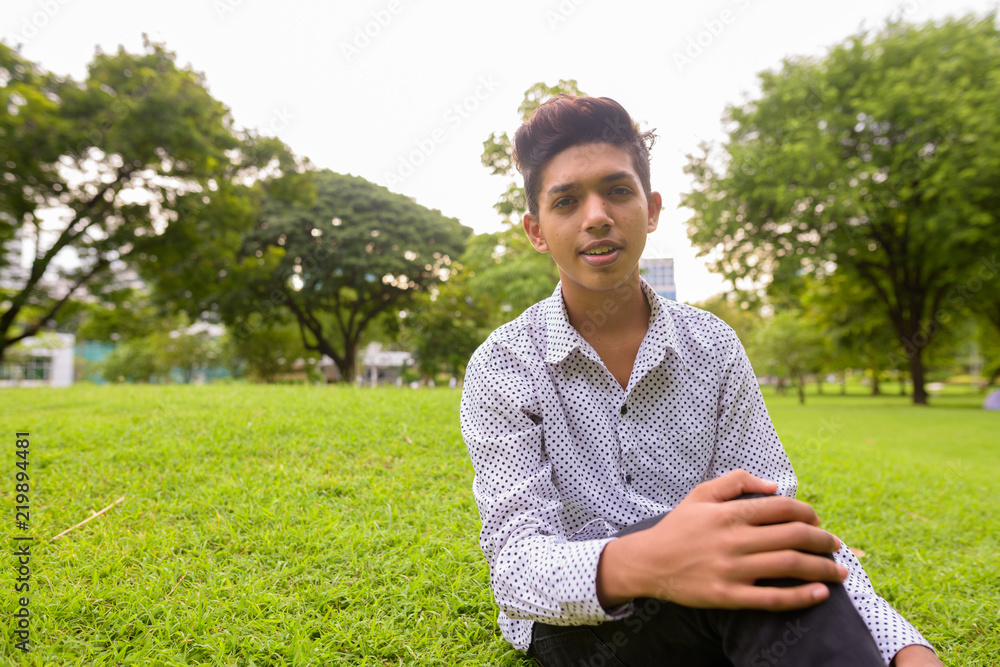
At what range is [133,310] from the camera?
16.6m

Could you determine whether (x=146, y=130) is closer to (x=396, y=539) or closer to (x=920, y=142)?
(x=396, y=539)

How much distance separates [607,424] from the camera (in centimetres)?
167

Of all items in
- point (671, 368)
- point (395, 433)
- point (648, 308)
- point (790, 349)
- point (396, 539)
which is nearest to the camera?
point (671, 368)

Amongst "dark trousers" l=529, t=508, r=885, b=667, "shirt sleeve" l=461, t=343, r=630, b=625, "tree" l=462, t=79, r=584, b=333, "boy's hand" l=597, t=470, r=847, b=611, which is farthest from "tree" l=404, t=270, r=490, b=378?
"boy's hand" l=597, t=470, r=847, b=611

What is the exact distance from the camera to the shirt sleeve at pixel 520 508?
114 centimetres

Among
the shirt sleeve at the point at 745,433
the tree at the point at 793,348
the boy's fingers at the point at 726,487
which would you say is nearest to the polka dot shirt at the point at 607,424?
the shirt sleeve at the point at 745,433

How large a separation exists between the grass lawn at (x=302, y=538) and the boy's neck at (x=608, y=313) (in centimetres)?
128

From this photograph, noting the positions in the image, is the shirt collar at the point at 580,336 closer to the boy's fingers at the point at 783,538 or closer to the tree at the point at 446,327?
the boy's fingers at the point at 783,538

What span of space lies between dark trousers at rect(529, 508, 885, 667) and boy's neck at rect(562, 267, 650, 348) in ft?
2.32

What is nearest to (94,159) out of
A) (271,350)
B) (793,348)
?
(271,350)

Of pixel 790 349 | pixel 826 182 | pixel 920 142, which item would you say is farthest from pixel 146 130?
pixel 790 349

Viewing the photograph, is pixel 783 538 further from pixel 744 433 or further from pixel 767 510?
pixel 744 433

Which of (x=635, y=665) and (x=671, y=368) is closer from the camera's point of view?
(x=635, y=665)

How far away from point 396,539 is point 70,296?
1377 cm
